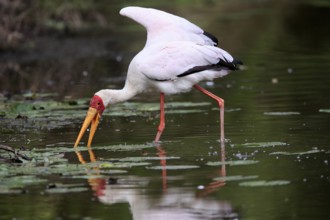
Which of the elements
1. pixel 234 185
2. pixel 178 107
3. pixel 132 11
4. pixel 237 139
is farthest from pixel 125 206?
pixel 178 107

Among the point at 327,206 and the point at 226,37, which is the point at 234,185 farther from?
the point at 226,37

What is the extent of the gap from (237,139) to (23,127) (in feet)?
9.56

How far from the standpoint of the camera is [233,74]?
58.1ft

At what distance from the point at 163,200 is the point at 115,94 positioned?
3558 mm

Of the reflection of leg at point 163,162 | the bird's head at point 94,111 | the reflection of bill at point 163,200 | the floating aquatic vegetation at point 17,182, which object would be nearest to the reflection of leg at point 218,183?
the reflection of bill at point 163,200

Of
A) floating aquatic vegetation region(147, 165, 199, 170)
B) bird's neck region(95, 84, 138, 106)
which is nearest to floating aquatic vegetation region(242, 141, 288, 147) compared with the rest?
floating aquatic vegetation region(147, 165, 199, 170)

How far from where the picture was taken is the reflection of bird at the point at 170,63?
36.0ft

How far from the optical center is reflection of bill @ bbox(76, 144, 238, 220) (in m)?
7.60

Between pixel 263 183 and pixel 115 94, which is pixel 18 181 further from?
pixel 115 94

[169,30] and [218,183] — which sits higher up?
[169,30]

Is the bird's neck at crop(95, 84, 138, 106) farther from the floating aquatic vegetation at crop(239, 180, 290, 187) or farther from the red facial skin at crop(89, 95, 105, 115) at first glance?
A: the floating aquatic vegetation at crop(239, 180, 290, 187)

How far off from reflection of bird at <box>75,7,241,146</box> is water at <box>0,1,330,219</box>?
46 cm

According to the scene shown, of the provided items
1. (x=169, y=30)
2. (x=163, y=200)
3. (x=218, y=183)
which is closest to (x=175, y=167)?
(x=218, y=183)

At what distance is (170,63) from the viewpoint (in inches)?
436
